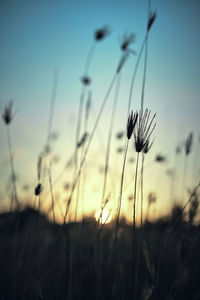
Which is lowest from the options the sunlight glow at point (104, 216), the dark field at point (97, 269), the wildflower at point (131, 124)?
the dark field at point (97, 269)

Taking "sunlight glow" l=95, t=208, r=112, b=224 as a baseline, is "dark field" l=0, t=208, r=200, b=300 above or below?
below

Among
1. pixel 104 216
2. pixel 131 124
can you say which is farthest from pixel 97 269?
pixel 131 124

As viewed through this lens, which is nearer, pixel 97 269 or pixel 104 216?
pixel 104 216

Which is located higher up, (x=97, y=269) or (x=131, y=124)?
(x=131, y=124)

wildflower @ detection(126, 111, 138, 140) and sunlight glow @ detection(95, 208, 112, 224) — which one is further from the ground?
wildflower @ detection(126, 111, 138, 140)

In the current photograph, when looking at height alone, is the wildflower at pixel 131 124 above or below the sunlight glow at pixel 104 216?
above

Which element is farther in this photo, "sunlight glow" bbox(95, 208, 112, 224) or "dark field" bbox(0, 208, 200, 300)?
"sunlight glow" bbox(95, 208, 112, 224)

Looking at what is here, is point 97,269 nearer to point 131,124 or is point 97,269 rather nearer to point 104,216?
point 104,216

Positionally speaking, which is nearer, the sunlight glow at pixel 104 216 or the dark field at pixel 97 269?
the dark field at pixel 97 269

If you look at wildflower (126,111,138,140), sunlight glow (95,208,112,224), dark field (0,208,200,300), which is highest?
wildflower (126,111,138,140)

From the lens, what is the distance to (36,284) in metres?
0.77

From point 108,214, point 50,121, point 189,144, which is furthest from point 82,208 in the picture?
point 189,144

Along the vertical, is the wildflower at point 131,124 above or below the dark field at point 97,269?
above

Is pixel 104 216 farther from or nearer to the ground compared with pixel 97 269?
farther from the ground
